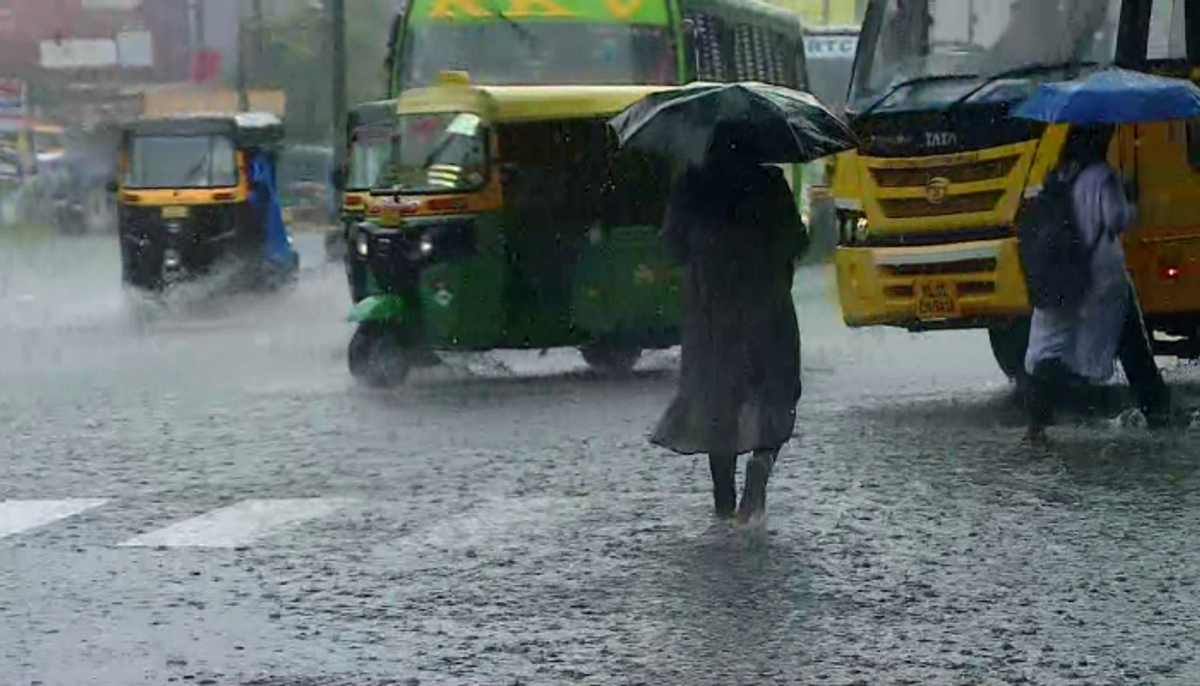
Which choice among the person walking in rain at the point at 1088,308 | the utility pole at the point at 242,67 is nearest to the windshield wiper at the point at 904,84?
the person walking in rain at the point at 1088,308

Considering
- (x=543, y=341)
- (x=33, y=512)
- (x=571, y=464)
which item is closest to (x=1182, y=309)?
(x=571, y=464)

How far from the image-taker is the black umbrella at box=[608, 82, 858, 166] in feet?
35.7

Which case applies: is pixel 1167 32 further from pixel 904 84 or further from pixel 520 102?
pixel 520 102

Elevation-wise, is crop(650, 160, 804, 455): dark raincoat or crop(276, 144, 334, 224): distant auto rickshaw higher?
crop(650, 160, 804, 455): dark raincoat

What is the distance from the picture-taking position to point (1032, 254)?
1373 centimetres

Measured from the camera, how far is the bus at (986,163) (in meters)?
15.1

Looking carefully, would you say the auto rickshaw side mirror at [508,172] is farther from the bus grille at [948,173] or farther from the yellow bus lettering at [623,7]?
the bus grille at [948,173]

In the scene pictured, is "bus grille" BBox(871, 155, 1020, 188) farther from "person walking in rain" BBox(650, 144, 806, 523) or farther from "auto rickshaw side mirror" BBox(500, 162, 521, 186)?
"person walking in rain" BBox(650, 144, 806, 523)

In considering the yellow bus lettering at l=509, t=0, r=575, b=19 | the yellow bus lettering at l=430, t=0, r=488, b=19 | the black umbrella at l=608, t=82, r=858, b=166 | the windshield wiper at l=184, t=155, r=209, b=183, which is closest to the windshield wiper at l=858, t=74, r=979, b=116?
the black umbrella at l=608, t=82, r=858, b=166

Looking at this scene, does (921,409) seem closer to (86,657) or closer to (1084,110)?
(1084,110)

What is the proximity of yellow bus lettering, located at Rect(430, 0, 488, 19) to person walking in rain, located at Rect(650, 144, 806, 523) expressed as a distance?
10.8 m

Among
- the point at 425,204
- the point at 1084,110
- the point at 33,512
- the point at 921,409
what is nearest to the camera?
the point at 33,512

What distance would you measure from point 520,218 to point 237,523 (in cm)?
730

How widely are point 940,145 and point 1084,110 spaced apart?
206 cm
